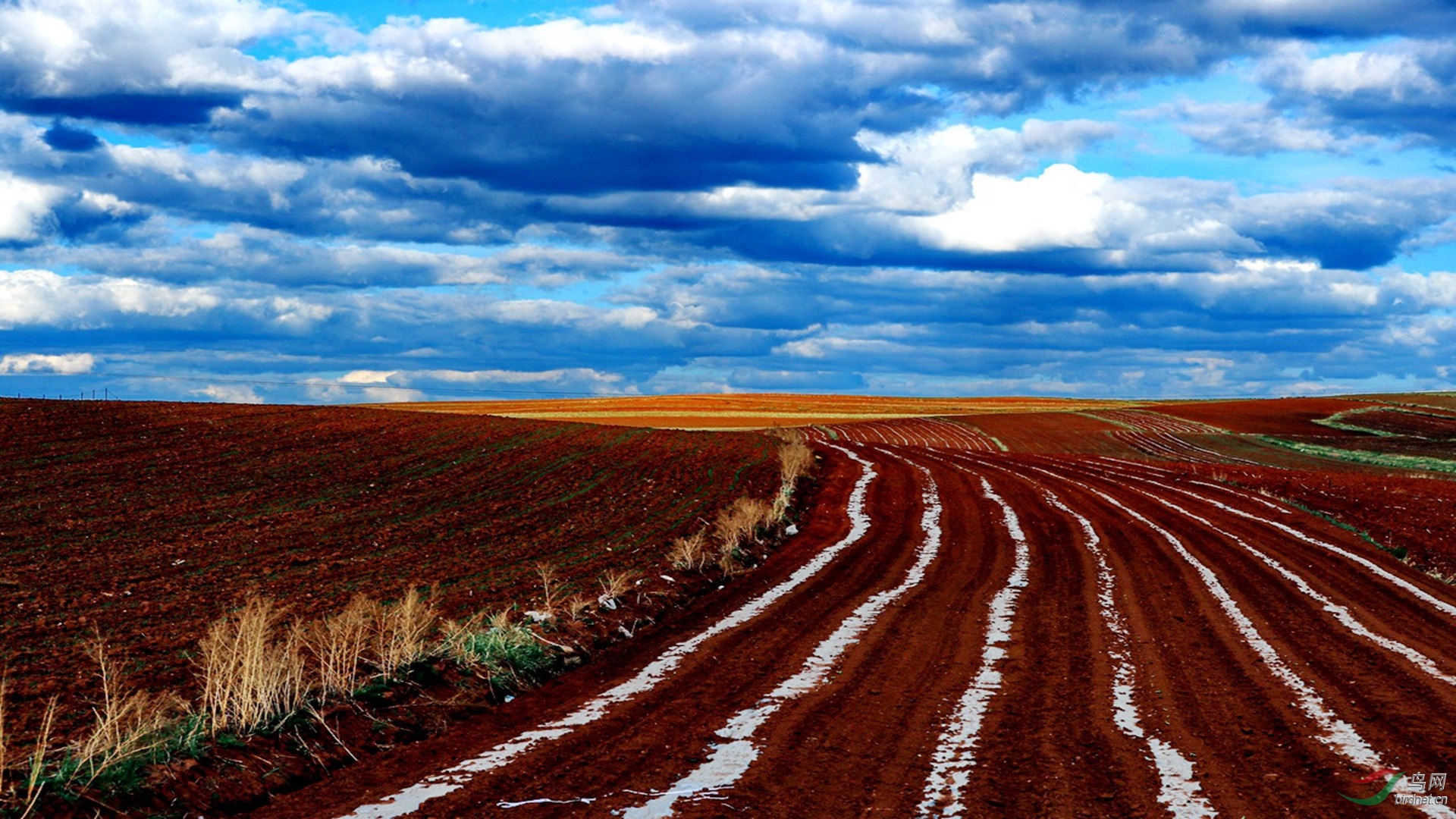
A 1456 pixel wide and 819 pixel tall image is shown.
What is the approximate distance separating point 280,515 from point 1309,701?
896 inches

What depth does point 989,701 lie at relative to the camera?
11422 millimetres

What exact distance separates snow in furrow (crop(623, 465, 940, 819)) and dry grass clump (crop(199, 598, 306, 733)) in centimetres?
397

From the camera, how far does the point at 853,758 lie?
9.34 meters

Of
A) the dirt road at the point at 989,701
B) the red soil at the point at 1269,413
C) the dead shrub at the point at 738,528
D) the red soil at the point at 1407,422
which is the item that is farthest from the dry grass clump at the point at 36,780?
the red soil at the point at 1407,422

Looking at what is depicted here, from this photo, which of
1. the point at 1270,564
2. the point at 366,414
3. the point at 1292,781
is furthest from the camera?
the point at 366,414

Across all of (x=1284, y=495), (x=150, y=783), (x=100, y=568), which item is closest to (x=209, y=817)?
(x=150, y=783)

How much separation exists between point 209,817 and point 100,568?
546 inches

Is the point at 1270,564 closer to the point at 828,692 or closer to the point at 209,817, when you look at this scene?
the point at 828,692

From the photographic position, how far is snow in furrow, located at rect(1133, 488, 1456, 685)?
13.4 m

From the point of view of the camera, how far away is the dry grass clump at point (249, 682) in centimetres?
966

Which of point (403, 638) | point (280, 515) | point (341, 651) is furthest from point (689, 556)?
point (280, 515)

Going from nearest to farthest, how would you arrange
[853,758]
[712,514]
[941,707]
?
1. [853,758]
2. [941,707]
3. [712,514]

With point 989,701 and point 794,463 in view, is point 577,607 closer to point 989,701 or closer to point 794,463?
point 989,701

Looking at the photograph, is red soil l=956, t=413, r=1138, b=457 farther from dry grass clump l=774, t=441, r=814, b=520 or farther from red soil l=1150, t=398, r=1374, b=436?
dry grass clump l=774, t=441, r=814, b=520
